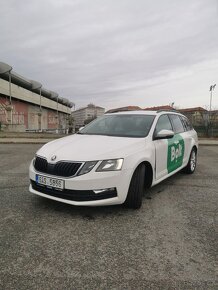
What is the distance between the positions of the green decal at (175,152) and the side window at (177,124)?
0.17 metres

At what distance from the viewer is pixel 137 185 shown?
344 cm

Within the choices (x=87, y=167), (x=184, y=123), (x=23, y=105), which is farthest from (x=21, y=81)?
(x=87, y=167)

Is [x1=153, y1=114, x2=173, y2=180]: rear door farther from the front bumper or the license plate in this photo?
the license plate

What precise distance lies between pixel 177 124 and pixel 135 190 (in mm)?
2605

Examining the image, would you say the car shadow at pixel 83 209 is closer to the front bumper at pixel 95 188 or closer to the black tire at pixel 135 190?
the black tire at pixel 135 190

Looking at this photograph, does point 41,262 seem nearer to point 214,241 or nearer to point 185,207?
point 214,241

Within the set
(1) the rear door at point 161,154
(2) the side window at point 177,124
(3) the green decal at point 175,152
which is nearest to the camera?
(1) the rear door at point 161,154

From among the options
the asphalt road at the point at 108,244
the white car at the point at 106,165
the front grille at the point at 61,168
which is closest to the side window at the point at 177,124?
the white car at the point at 106,165

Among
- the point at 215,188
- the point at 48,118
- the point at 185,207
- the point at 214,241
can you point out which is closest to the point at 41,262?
the point at 214,241

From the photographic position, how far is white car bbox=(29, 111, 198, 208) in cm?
315

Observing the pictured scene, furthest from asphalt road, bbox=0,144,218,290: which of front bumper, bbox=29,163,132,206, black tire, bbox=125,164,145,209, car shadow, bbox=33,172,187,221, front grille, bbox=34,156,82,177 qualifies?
front grille, bbox=34,156,82,177

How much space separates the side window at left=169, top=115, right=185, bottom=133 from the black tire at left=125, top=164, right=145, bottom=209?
6.70ft

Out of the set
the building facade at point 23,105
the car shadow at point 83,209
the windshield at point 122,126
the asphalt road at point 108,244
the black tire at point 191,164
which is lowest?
the asphalt road at point 108,244

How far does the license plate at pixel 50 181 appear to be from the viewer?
319 centimetres
